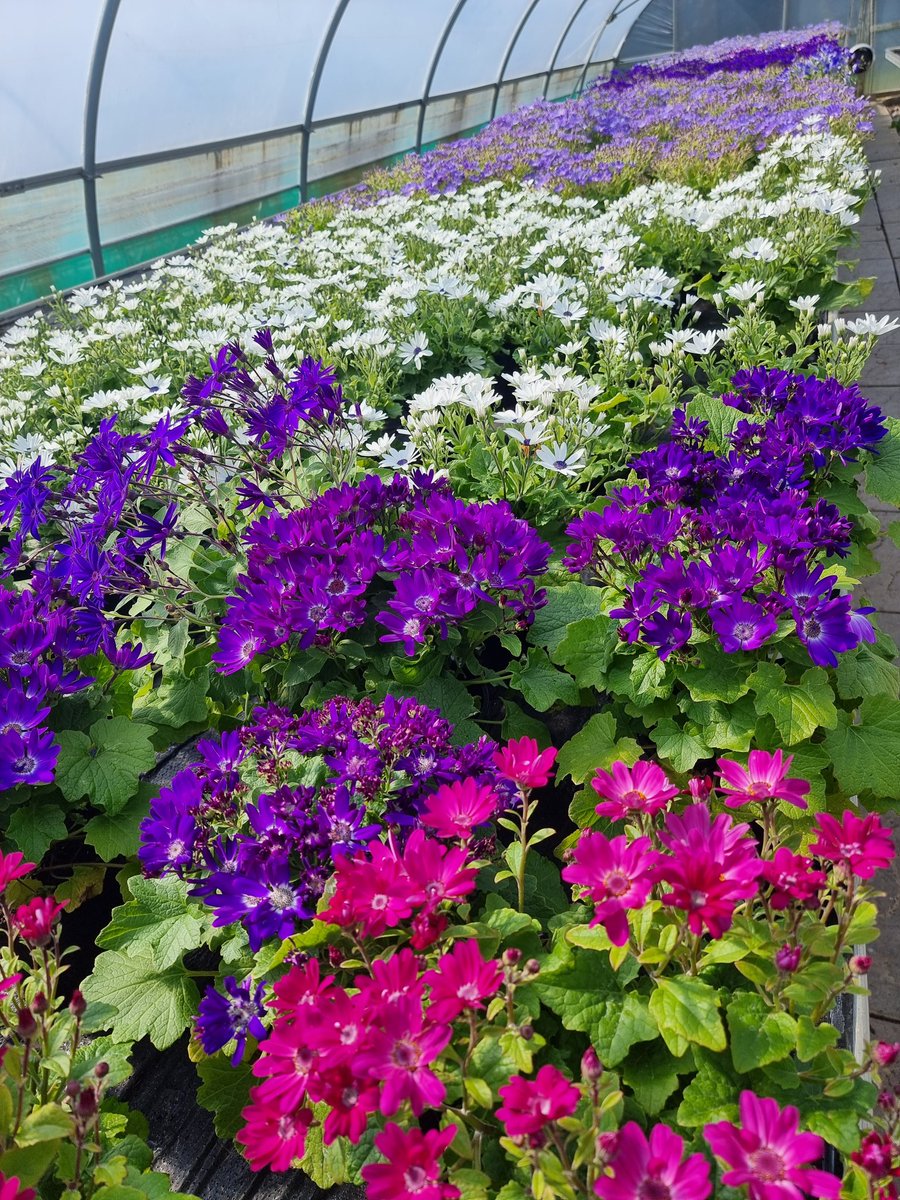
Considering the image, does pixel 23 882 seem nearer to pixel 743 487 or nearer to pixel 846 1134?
pixel 846 1134

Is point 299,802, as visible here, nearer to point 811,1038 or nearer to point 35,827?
point 35,827

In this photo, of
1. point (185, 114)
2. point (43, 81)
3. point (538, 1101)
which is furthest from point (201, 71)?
point (538, 1101)

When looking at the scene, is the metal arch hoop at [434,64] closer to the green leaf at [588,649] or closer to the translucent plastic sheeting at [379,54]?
the translucent plastic sheeting at [379,54]

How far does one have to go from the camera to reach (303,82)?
8953 millimetres

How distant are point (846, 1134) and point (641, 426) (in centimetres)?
199

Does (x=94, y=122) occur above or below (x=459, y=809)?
above

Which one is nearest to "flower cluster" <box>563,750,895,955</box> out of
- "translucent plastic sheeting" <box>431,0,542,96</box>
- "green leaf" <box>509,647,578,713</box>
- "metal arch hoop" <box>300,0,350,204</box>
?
"green leaf" <box>509,647,578,713</box>

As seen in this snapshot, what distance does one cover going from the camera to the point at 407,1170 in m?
0.74

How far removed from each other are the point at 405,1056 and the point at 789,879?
42cm

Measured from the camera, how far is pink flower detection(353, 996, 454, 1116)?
0.76 metres

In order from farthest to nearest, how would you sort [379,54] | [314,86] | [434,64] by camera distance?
[434,64] < [379,54] < [314,86]

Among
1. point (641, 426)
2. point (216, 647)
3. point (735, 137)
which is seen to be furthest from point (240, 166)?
point (216, 647)

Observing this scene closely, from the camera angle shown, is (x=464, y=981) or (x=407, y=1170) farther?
(x=464, y=981)

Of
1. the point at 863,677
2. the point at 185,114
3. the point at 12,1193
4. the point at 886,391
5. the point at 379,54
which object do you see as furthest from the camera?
the point at 379,54
